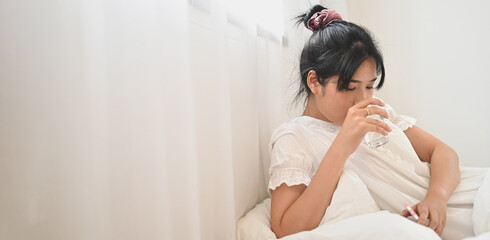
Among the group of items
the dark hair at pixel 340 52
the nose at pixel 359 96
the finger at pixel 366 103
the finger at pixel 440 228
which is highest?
the dark hair at pixel 340 52

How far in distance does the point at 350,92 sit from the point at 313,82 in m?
0.12

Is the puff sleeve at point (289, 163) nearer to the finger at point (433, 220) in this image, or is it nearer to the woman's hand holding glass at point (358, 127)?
the woman's hand holding glass at point (358, 127)

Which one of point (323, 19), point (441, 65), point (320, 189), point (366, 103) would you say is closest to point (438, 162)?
point (366, 103)

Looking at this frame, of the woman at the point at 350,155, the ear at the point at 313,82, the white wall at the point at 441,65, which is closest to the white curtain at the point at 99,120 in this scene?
the woman at the point at 350,155

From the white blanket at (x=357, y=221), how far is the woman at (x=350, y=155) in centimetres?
3

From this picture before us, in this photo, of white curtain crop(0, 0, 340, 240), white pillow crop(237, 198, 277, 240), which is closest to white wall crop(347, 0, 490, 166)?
white pillow crop(237, 198, 277, 240)

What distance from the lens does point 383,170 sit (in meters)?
0.83

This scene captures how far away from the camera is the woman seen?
0.74 meters

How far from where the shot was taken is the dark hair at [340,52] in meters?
0.84

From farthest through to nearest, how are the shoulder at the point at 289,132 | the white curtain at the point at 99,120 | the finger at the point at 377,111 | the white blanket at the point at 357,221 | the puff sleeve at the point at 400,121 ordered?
the puff sleeve at the point at 400,121, the shoulder at the point at 289,132, the finger at the point at 377,111, the white blanket at the point at 357,221, the white curtain at the point at 99,120

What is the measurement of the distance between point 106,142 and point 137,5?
0.24 metres

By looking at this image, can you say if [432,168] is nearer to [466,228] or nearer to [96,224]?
[466,228]

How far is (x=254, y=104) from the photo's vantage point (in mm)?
1021

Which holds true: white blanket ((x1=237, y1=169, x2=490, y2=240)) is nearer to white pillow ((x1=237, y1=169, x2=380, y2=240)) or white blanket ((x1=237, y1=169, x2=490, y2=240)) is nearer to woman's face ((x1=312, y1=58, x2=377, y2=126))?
white pillow ((x1=237, y1=169, x2=380, y2=240))
